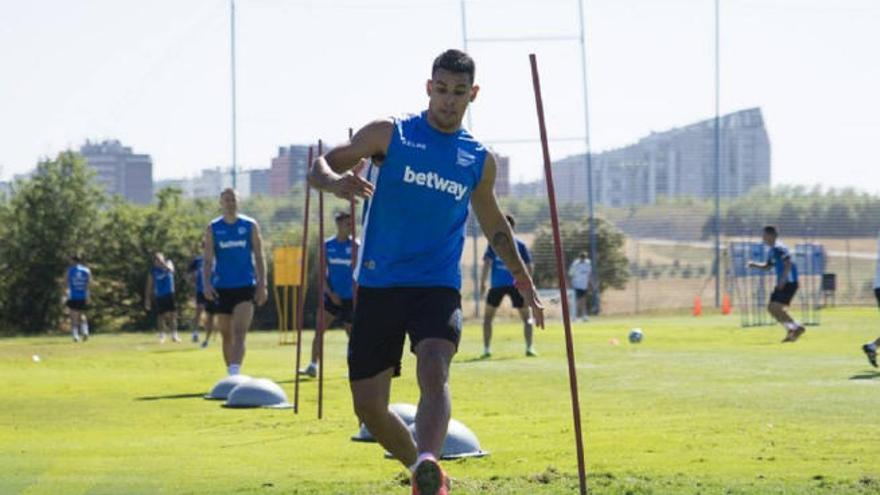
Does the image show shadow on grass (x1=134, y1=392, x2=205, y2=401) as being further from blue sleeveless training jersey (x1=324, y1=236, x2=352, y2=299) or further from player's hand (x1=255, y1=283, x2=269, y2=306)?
blue sleeveless training jersey (x1=324, y1=236, x2=352, y2=299)

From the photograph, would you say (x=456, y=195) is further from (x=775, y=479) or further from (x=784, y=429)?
(x=784, y=429)

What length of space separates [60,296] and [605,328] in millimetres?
15993

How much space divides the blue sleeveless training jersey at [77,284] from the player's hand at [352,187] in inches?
1272

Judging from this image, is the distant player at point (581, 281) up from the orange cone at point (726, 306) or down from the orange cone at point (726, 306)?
up

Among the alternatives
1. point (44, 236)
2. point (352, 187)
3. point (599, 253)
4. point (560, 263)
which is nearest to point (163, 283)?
point (44, 236)

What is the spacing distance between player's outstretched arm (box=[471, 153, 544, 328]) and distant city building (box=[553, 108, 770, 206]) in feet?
143

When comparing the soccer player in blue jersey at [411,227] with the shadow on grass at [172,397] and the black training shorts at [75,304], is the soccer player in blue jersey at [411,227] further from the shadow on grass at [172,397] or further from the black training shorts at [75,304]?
the black training shorts at [75,304]

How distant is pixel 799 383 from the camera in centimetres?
1903

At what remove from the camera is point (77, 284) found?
3881cm

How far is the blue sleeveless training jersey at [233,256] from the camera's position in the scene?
Result: 18.4 meters

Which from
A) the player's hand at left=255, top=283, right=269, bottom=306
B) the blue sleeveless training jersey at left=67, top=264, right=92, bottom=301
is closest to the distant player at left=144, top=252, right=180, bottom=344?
the blue sleeveless training jersey at left=67, top=264, right=92, bottom=301

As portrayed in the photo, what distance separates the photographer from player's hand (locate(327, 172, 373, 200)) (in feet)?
24.6

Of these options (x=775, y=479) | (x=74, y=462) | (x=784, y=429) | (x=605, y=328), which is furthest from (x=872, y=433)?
(x=605, y=328)

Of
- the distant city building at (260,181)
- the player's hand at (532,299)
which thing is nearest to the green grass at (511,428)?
the player's hand at (532,299)
